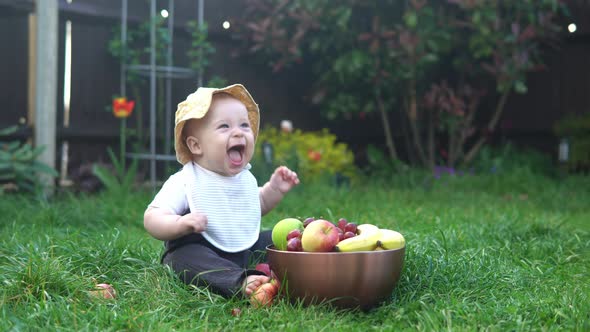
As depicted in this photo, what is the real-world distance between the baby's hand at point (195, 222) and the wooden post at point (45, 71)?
9.49 ft

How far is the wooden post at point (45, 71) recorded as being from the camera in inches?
192

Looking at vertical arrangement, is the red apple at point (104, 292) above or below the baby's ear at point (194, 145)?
below

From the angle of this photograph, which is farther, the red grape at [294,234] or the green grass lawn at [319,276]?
the red grape at [294,234]

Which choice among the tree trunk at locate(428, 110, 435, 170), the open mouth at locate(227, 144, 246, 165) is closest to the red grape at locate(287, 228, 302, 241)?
the open mouth at locate(227, 144, 246, 165)

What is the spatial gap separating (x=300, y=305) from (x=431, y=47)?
4488 mm

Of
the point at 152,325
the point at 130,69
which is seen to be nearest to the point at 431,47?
the point at 130,69

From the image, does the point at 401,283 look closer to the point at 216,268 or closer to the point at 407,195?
the point at 216,268

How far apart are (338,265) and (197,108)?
2.64 ft

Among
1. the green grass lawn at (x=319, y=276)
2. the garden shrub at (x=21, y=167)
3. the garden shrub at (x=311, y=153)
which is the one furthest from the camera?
the garden shrub at (x=311, y=153)

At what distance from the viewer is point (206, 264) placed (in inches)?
92.7

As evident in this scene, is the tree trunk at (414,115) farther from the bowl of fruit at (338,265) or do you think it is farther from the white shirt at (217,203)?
the bowl of fruit at (338,265)

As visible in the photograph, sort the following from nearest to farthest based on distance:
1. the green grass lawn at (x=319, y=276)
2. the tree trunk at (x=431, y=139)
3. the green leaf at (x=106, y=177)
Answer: the green grass lawn at (x=319, y=276) → the green leaf at (x=106, y=177) → the tree trunk at (x=431, y=139)

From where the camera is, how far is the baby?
2.38 meters

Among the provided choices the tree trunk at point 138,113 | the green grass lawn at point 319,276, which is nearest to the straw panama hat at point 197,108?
the green grass lawn at point 319,276
